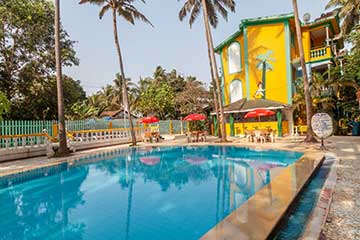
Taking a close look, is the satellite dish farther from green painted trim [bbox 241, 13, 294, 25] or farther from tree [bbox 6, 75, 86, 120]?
tree [bbox 6, 75, 86, 120]

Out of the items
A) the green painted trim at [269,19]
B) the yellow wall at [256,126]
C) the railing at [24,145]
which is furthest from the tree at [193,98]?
the railing at [24,145]

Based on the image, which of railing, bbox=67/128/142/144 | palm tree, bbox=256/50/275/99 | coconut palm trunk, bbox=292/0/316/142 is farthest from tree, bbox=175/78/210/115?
coconut palm trunk, bbox=292/0/316/142

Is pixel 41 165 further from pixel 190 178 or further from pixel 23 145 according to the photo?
pixel 190 178

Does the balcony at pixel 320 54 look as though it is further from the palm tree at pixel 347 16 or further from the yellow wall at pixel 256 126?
the yellow wall at pixel 256 126

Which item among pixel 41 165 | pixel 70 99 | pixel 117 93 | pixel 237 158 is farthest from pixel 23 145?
pixel 117 93

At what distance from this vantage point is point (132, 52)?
25000mm

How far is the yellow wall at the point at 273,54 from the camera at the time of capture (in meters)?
19.8

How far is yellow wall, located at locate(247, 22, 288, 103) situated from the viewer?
19828 millimetres

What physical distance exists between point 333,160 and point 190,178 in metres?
5.54

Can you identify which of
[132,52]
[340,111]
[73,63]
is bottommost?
[340,111]

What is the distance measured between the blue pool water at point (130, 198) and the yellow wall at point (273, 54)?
1103 centimetres

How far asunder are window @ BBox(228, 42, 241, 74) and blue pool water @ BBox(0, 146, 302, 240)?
45.1ft

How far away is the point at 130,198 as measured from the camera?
6039 millimetres

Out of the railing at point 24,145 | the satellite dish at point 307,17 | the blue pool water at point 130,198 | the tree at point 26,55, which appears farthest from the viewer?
the satellite dish at point 307,17
